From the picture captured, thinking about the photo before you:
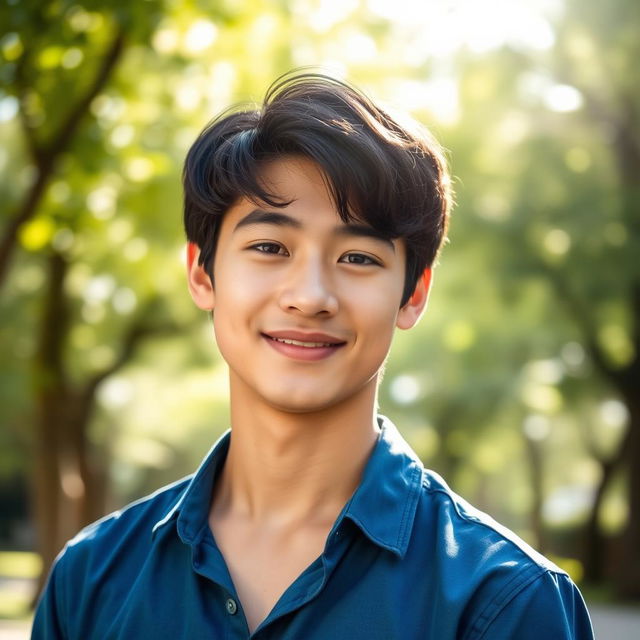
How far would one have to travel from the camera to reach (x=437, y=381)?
70.1 feet

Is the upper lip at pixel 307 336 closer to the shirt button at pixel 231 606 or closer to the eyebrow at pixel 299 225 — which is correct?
the eyebrow at pixel 299 225

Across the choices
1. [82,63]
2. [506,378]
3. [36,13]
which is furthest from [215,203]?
[506,378]

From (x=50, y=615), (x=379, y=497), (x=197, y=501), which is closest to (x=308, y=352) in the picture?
(x=379, y=497)

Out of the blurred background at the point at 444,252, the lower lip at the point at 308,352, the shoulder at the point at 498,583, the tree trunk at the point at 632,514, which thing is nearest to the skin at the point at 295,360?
the lower lip at the point at 308,352

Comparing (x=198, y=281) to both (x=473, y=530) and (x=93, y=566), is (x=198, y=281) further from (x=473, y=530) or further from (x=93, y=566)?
(x=473, y=530)

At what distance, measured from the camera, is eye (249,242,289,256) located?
8.84 feet

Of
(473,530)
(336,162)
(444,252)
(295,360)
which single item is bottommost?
(444,252)

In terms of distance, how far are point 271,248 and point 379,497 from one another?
65 cm

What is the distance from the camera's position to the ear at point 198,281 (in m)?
2.98

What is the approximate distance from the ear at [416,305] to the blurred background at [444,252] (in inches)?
235

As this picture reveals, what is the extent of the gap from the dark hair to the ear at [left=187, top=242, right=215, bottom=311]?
0.11 feet

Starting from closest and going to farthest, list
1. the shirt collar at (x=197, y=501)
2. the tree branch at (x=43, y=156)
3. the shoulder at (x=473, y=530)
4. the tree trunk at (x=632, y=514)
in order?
the shoulder at (x=473, y=530), the shirt collar at (x=197, y=501), the tree branch at (x=43, y=156), the tree trunk at (x=632, y=514)

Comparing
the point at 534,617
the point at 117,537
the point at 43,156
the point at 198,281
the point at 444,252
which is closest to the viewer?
the point at 534,617

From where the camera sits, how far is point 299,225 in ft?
8.73
